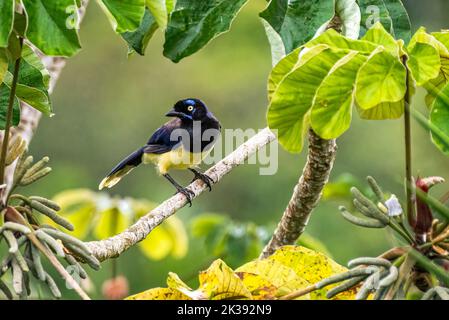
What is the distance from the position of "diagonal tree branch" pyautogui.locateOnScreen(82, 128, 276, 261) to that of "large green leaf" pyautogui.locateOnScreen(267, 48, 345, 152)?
368 millimetres

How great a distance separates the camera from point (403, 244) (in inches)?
45.4

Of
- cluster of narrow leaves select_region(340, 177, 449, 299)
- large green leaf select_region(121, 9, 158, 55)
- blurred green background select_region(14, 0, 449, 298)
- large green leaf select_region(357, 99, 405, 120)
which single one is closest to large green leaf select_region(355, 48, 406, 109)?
cluster of narrow leaves select_region(340, 177, 449, 299)

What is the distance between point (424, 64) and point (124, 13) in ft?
1.31

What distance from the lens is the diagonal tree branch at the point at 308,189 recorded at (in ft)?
5.76

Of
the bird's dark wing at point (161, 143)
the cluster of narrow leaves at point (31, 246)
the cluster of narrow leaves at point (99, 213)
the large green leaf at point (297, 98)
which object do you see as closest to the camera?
the cluster of narrow leaves at point (31, 246)

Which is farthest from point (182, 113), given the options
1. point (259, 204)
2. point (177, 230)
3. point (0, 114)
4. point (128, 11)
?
point (259, 204)

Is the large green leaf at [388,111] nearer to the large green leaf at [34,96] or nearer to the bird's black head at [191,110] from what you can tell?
the large green leaf at [34,96]

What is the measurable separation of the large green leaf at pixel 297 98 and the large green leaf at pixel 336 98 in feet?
0.08

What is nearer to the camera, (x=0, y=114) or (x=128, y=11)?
(x=128, y=11)

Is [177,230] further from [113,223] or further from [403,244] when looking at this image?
[403,244]

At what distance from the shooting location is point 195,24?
137 cm

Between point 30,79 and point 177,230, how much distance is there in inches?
62.1

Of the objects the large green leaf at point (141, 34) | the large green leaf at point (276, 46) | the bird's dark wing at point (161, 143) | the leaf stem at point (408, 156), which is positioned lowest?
the bird's dark wing at point (161, 143)

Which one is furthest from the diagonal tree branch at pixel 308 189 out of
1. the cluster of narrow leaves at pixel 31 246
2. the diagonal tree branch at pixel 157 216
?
the cluster of narrow leaves at pixel 31 246
